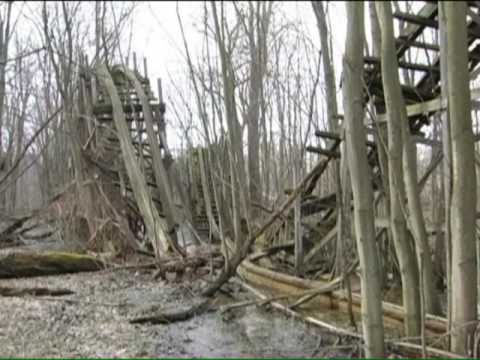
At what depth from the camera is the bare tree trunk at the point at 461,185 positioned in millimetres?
2801

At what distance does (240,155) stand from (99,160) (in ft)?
15.5

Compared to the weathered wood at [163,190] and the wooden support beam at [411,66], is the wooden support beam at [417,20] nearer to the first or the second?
the wooden support beam at [411,66]

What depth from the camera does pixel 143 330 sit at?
4262 millimetres

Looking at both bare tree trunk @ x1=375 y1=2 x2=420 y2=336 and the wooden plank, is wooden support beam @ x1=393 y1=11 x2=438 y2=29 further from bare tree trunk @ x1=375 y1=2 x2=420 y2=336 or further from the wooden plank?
bare tree trunk @ x1=375 y1=2 x2=420 y2=336

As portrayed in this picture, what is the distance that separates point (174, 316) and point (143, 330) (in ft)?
1.57

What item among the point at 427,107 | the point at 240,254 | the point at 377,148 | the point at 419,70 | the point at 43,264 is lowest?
the point at 43,264

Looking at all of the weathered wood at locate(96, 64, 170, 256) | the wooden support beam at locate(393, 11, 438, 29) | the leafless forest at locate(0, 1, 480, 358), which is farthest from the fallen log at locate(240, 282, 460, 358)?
the wooden support beam at locate(393, 11, 438, 29)

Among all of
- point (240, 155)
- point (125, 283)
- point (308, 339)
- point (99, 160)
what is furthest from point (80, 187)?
point (308, 339)

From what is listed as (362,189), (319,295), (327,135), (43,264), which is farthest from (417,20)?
(43,264)

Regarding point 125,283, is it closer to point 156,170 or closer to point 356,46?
point 156,170

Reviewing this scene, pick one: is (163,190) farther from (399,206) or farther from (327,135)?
(399,206)

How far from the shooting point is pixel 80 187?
308 inches

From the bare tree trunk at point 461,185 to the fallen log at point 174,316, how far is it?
8.58ft

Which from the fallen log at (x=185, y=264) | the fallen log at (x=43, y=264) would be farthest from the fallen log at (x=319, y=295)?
the fallen log at (x=43, y=264)
